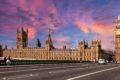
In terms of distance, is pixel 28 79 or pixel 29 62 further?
pixel 29 62

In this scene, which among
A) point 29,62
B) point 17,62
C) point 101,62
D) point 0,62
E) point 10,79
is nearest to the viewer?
point 10,79

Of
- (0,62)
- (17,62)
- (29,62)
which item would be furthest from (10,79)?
(29,62)

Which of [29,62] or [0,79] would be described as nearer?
[0,79]

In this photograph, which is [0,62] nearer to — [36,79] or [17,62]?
[17,62]

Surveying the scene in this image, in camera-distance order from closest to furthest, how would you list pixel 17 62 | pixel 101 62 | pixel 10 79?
pixel 10 79 → pixel 17 62 → pixel 101 62

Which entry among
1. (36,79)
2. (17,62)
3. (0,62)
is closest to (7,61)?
(0,62)

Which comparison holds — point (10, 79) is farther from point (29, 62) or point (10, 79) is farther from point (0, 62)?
point (29, 62)

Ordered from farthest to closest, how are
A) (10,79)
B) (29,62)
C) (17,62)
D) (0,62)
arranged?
(29,62) → (17,62) → (0,62) → (10,79)

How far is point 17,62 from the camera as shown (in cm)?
5981

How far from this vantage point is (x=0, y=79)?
1744 cm

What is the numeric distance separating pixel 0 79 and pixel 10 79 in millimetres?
536

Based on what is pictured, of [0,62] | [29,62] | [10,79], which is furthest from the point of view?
[29,62]

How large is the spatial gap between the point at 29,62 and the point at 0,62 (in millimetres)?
15785

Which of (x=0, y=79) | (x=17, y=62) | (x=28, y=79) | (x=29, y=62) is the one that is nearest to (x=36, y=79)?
(x=28, y=79)
